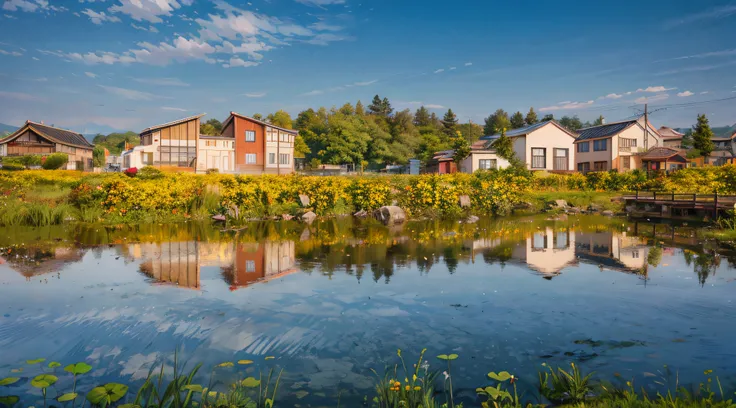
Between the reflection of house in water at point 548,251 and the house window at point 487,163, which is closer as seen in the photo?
the reflection of house in water at point 548,251

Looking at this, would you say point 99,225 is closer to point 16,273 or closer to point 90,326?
point 16,273

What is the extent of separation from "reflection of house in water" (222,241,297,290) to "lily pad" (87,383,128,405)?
4.85 m

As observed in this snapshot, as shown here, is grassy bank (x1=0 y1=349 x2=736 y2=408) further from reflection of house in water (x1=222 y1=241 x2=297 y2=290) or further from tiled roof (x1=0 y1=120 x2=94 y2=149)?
tiled roof (x1=0 y1=120 x2=94 y2=149)

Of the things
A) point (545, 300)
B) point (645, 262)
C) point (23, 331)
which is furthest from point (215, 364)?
point (645, 262)

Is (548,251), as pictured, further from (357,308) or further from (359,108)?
(359,108)

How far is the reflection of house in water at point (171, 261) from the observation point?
11312mm

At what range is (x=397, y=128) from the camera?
93.1m

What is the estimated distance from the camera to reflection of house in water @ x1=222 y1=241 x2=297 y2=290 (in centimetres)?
1144

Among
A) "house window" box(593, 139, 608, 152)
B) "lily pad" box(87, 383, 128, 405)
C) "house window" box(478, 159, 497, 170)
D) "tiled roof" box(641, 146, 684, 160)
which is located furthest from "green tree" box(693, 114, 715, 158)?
"lily pad" box(87, 383, 128, 405)

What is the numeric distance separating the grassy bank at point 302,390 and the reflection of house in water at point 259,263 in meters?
4.50

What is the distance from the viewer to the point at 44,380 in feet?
18.1

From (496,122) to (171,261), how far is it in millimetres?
98909

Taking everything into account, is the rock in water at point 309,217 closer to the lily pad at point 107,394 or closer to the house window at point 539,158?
the lily pad at point 107,394

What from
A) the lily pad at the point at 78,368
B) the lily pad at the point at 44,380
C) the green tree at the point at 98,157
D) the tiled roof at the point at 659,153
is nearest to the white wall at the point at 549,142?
the tiled roof at the point at 659,153
